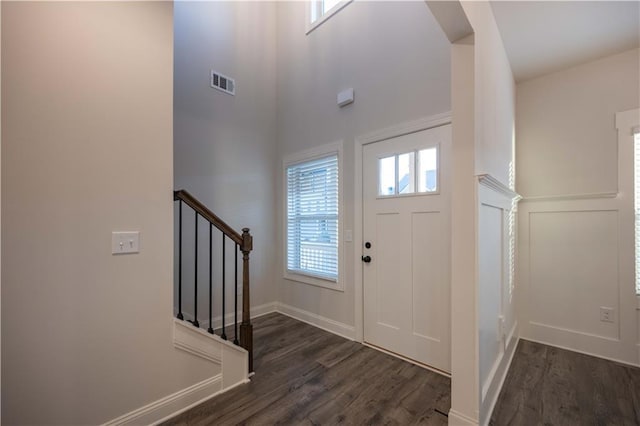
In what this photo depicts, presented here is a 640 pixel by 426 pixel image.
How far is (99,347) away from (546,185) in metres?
3.84

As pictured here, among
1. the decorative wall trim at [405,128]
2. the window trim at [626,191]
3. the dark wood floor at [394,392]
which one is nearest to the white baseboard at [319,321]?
the dark wood floor at [394,392]

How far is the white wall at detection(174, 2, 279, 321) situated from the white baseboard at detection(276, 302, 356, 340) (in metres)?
0.28

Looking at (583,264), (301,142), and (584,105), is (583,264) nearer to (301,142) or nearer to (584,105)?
(584,105)

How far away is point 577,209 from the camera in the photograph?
2.65 meters

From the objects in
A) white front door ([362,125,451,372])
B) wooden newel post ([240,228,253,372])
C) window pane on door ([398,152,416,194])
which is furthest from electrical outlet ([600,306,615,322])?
wooden newel post ([240,228,253,372])

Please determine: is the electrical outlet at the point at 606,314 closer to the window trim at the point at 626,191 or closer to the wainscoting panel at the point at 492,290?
the window trim at the point at 626,191

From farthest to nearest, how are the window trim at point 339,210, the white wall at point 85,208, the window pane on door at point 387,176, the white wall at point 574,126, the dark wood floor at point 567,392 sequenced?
the window trim at point 339,210 < the window pane on door at point 387,176 < the white wall at point 574,126 < the dark wood floor at point 567,392 < the white wall at point 85,208

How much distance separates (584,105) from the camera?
263 cm

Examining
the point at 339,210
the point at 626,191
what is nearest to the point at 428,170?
the point at 339,210

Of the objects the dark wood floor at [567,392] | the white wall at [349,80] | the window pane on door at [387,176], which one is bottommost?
A: the dark wood floor at [567,392]

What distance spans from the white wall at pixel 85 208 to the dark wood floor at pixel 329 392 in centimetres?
43

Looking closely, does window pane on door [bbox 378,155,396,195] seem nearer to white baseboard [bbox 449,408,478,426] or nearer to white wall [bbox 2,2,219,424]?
white baseboard [bbox 449,408,478,426]

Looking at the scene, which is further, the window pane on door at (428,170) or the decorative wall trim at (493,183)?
the window pane on door at (428,170)

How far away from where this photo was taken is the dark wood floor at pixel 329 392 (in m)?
1.78
